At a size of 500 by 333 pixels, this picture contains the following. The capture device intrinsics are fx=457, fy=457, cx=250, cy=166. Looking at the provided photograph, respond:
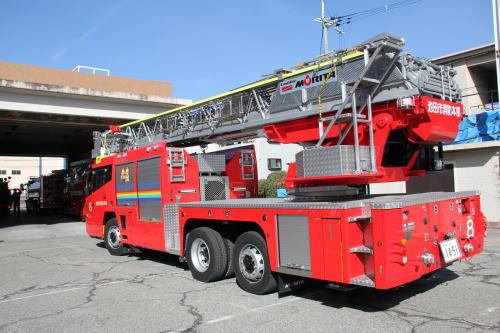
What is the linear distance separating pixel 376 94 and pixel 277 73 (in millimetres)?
1968

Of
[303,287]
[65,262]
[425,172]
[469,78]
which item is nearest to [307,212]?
[303,287]

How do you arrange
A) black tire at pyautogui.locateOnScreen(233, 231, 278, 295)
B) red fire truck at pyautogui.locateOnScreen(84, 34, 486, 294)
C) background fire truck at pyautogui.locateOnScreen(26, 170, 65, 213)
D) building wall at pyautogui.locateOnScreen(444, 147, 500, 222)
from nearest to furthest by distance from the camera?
red fire truck at pyautogui.locateOnScreen(84, 34, 486, 294), black tire at pyautogui.locateOnScreen(233, 231, 278, 295), building wall at pyautogui.locateOnScreen(444, 147, 500, 222), background fire truck at pyautogui.locateOnScreen(26, 170, 65, 213)

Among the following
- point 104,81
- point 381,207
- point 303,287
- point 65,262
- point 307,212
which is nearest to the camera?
point 381,207

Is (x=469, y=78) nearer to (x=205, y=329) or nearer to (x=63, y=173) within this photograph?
(x=205, y=329)

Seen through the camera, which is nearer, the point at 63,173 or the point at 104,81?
the point at 104,81

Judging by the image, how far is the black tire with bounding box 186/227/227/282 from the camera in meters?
7.61

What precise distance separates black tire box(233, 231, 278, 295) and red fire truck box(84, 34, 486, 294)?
0.02 meters

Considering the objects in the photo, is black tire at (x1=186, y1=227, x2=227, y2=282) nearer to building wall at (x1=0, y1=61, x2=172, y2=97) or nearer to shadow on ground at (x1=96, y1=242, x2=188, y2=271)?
shadow on ground at (x1=96, y1=242, x2=188, y2=271)

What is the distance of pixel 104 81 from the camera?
23.1m

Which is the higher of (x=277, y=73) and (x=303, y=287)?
(x=277, y=73)

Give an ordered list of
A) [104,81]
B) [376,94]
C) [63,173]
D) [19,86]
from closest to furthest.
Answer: [376,94]
[19,86]
[104,81]
[63,173]

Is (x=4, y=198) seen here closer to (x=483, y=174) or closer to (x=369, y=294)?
(x=483, y=174)

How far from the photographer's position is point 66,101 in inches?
721

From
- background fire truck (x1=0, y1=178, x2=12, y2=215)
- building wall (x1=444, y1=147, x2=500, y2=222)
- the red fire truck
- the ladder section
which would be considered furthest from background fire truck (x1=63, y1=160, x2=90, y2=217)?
the ladder section
